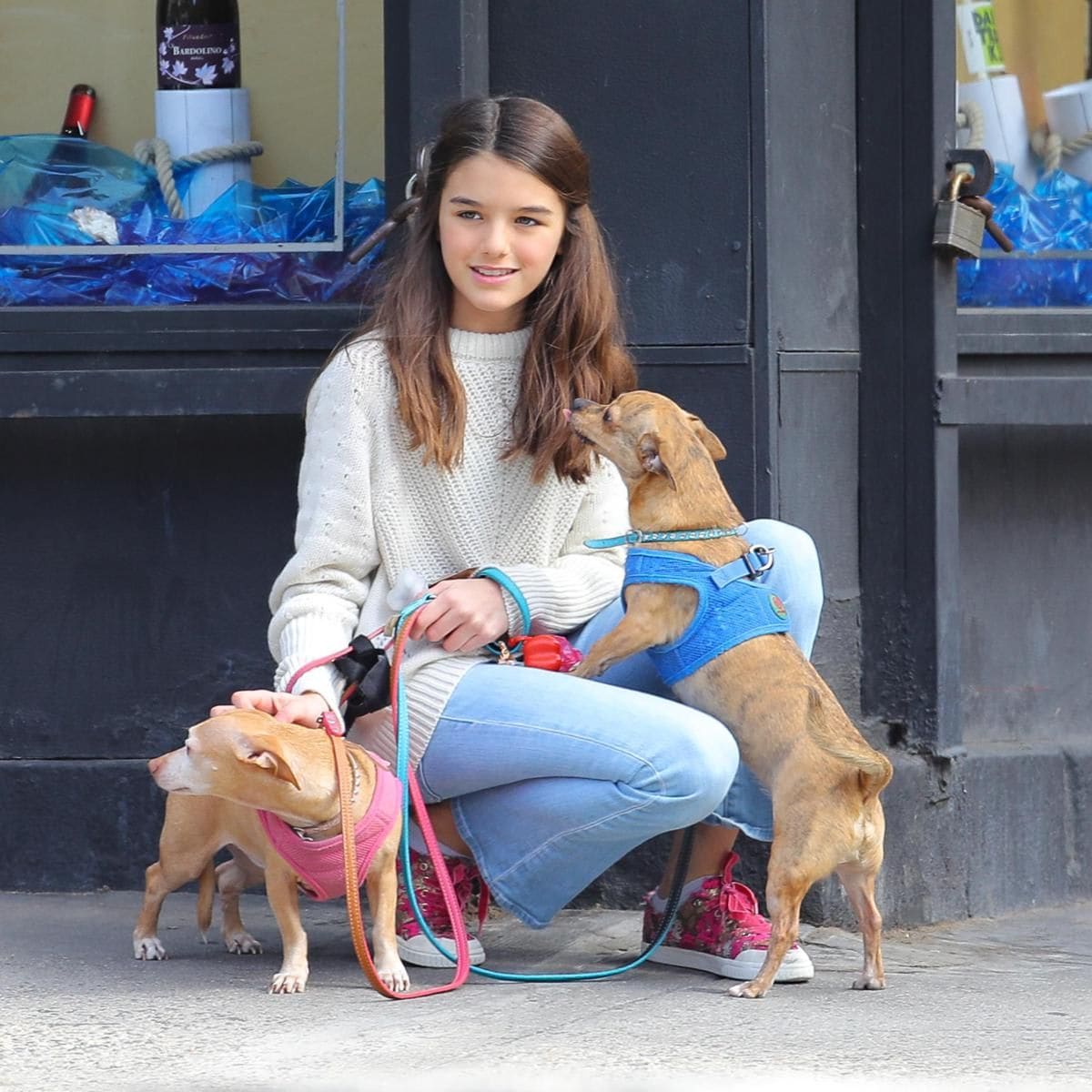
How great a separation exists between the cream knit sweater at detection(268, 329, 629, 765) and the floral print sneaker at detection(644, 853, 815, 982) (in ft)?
1.96

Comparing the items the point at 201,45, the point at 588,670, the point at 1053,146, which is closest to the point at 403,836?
the point at 588,670

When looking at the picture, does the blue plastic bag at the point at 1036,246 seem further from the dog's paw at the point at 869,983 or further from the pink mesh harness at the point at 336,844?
the pink mesh harness at the point at 336,844

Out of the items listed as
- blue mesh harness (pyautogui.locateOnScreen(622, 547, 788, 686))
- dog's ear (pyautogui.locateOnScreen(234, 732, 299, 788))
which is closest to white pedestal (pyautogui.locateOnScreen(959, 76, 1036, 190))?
blue mesh harness (pyautogui.locateOnScreen(622, 547, 788, 686))

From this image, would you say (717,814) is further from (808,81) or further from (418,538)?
(808,81)

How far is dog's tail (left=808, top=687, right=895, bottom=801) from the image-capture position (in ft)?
10.1

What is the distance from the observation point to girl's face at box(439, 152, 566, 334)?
11.1ft

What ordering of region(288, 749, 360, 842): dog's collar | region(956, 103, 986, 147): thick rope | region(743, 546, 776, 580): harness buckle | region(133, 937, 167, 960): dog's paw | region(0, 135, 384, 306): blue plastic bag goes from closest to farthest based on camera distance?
region(288, 749, 360, 842): dog's collar < region(743, 546, 776, 580): harness buckle < region(133, 937, 167, 960): dog's paw < region(0, 135, 384, 306): blue plastic bag < region(956, 103, 986, 147): thick rope

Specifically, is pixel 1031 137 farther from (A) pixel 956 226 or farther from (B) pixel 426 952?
(B) pixel 426 952

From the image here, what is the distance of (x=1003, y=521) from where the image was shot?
444cm

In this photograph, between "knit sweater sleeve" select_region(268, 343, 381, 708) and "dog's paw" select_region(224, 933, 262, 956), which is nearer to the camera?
"knit sweater sleeve" select_region(268, 343, 381, 708)

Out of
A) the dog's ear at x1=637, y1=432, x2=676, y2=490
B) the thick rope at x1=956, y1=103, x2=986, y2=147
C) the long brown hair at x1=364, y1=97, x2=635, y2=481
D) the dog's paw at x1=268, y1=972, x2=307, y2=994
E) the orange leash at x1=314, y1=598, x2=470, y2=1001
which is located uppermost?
the thick rope at x1=956, y1=103, x2=986, y2=147

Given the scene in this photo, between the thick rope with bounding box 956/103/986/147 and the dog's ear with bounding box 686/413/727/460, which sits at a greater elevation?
the thick rope with bounding box 956/103/986/147

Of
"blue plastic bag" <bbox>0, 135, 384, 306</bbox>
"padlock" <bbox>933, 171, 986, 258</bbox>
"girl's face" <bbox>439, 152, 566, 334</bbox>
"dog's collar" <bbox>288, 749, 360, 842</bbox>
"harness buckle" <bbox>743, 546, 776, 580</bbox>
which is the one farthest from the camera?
"blue plastic bag" <bbox>0, 135, 384, 306</bbox>

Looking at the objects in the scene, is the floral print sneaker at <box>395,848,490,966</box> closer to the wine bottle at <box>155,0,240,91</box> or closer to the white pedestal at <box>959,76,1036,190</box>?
the wine bottle at <box>155,0,240,91</box>
